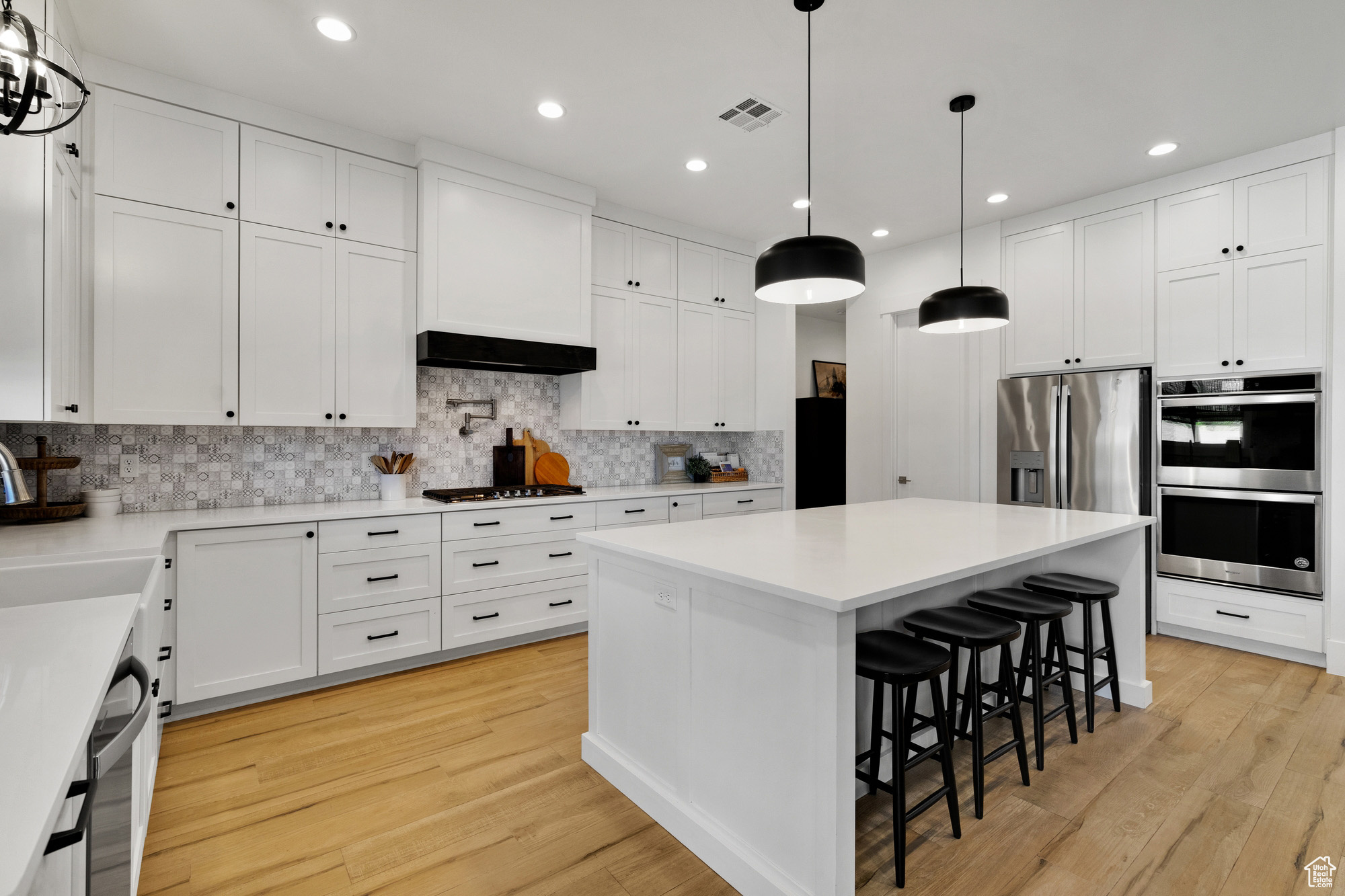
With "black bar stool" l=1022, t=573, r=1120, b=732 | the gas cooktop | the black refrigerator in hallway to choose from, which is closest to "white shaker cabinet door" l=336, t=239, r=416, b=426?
the gas cooktop

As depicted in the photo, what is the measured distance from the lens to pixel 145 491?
297 centimetres

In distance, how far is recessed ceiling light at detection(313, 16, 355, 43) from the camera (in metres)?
2.39

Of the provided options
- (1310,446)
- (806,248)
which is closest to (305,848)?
(806,248)

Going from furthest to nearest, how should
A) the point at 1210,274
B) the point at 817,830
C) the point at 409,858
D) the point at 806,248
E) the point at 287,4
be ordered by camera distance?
A: the point at 1210,274
the point at 287,4
the point at 806,248
the point at 409,858
the point at 817,830

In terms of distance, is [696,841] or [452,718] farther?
[452,718]

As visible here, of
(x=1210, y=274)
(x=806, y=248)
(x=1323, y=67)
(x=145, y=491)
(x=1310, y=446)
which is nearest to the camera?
(x=806, y=248)

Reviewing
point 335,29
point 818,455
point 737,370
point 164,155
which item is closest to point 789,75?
point 335,29

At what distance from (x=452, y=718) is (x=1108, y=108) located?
4.12 metres

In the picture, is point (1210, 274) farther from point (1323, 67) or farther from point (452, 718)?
point (452, 718)

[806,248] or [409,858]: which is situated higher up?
[806,248]

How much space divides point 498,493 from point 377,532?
2.52ft

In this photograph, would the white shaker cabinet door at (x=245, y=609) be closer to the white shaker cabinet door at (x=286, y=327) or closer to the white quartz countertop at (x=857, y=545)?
the white shaker cabinet door at (x=286, y=327)

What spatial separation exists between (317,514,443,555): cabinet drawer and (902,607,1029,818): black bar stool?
7.70 ft

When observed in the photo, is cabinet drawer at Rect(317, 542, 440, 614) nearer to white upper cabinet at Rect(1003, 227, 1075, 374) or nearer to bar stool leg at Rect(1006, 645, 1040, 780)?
bar stool leg at Rect(1006, 645, 1040, 780)
